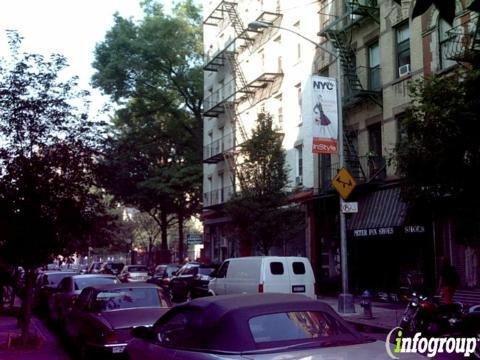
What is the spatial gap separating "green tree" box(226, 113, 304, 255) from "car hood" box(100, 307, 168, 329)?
1425 cm

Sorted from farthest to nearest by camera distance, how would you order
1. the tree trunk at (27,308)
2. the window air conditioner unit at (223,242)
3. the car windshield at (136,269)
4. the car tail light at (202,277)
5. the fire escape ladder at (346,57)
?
the window air conditioner unit at (223,242) → the car windshield at (136,269) → the fire escape ladder at (346,57) → the car tail light at (202,277) → the tree trunk at (27,308)

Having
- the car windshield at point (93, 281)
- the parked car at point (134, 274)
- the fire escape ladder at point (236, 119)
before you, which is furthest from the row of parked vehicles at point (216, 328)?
the fire escape ladder at point (236, 119)

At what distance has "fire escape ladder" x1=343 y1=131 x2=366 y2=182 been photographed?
23250 millimetres

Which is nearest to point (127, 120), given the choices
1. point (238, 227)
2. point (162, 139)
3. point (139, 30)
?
point (162, 139)

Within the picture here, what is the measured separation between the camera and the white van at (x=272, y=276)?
634 inches

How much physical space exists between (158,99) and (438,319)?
35808 millimetres

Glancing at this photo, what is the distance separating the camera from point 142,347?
6.57 metres

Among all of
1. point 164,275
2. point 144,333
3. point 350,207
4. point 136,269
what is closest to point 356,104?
point 350,207

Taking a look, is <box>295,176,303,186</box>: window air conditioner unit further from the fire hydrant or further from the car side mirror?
the car side mirror

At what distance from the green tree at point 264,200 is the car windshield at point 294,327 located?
60.8 ft

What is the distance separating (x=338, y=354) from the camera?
15.8ft

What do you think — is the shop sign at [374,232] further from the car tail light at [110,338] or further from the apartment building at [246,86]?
the car tail light at [110,338]

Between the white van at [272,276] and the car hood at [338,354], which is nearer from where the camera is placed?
the car hood at [338,354]

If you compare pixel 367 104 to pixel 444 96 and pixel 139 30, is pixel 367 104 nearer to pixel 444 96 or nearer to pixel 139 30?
pixel 444 96
